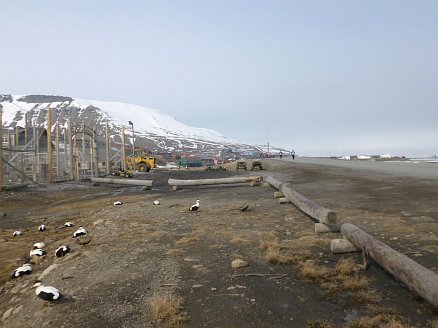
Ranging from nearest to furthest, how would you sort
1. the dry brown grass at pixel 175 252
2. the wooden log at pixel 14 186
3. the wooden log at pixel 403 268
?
the wooden log at pixel 403 268
the dry brown grass at pixel 175 252
the wooden log at pixel 14 186

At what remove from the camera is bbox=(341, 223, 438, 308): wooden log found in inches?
174

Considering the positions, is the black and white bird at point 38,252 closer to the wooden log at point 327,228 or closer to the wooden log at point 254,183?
the wooden log at point 327,228

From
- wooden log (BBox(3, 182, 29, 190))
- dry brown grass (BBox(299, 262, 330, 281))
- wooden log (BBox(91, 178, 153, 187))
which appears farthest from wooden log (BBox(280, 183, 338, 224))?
wooden log (BBox(3, 182, 29, 190))

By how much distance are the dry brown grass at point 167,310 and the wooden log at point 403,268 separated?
3089mm

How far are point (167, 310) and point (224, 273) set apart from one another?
5.55 feet

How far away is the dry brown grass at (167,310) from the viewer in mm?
4480

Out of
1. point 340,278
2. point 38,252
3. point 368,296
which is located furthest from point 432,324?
point 38,252

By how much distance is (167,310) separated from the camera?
15.2 ft

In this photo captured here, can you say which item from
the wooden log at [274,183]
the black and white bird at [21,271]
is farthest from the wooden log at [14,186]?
the black and white bird at [21,271]

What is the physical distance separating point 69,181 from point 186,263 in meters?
28.9

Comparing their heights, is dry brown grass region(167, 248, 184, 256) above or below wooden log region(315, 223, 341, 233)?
below

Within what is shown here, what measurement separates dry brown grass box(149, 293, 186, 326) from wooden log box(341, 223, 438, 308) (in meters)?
3.09

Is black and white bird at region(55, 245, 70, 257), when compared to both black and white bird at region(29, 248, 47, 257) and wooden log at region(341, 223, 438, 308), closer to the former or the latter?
black and white bird at region(29, 248, 47, 257)

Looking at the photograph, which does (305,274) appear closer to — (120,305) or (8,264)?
(120,305)
